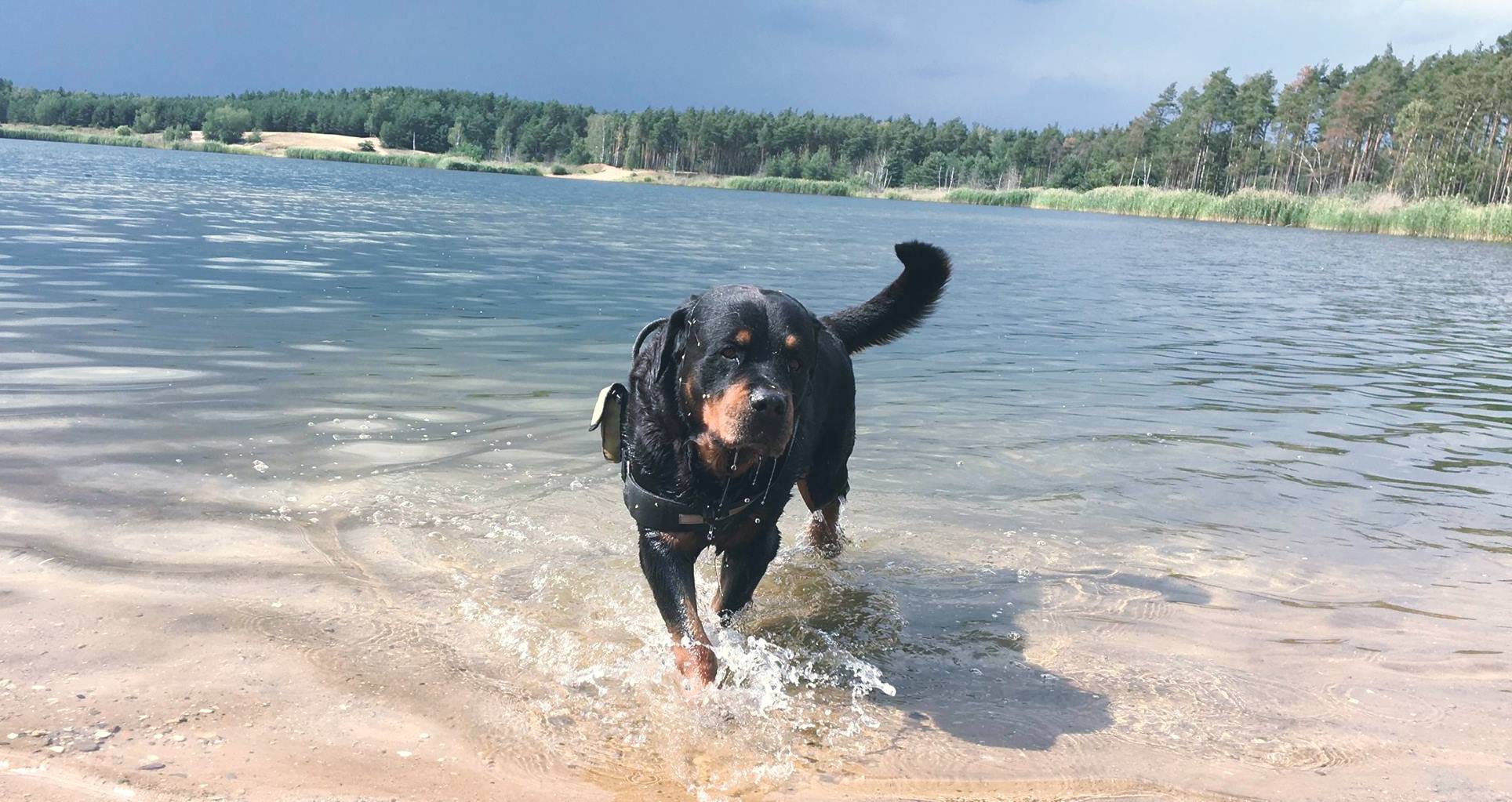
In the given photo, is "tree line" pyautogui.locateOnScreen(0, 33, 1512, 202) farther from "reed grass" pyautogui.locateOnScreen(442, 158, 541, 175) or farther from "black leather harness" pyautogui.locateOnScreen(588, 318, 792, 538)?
"black leather harness" pyautogui.locateOnScreen(588, 318, 792, 538)

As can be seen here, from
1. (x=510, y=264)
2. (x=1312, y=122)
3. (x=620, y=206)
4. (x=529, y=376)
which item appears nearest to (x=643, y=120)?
(x=1312, y=122)

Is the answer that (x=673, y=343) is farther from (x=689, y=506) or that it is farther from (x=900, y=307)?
(x=900, y=307)

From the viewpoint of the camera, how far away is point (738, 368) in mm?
3504

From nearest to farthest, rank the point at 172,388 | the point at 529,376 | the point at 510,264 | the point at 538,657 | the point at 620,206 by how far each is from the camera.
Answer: the point at 538,657 < the point at 172,388 < the point at 529,376 < the point at 510,264 < the point at 620,206

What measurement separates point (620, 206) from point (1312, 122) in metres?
84.1

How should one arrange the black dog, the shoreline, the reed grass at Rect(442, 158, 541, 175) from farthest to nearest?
the reed grass at Rect(442, 158, 541, 175)
the shoreline
the black dog

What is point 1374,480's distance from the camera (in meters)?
6.75

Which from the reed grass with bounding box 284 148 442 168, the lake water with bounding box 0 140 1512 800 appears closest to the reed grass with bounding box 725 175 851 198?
the reed grass with bounding box 284 148 442 168

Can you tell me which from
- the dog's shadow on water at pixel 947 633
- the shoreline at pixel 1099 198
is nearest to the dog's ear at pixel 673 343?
the dog's shadow on water at pixel 947 633

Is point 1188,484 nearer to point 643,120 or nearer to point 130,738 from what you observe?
point 130,738

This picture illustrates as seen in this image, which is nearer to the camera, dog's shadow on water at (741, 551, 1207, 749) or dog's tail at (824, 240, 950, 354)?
dog's shadow on water at (741, 551, 1207, 749)

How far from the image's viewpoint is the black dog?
Result: 348 centimetres

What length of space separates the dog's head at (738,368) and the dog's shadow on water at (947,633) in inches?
42.0

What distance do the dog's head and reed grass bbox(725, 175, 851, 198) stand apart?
103m
